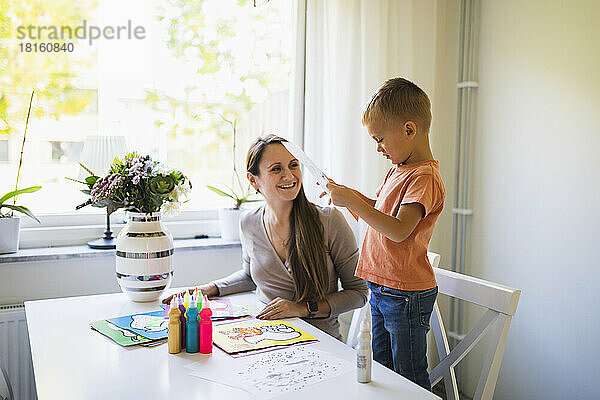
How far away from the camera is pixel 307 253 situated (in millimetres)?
1808

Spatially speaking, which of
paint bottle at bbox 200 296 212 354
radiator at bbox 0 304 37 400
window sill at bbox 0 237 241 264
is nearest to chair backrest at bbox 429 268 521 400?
paint bottle at bbox 200 296 212 354

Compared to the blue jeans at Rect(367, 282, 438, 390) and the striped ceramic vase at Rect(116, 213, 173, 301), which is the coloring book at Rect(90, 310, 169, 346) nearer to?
the striped ceramic vase at Rect(116, 213, 173, 301)

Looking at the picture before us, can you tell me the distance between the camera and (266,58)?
108 inches

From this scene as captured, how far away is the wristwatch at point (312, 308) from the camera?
1725 millimetres

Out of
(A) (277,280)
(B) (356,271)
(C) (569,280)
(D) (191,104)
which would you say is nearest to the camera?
(B) (356,271)

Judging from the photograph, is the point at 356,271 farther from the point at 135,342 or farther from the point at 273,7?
the point at 273,7

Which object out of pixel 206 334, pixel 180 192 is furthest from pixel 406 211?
pixel 180 192

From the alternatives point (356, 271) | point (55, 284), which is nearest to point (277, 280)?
point (356, 271)

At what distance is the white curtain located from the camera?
2.48 m

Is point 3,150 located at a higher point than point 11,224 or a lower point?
higher

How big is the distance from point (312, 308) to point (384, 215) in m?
0.42

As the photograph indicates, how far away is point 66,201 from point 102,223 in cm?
17

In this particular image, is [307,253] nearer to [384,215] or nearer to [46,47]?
[384,215]

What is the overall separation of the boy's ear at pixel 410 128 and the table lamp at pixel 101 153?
1344mm
